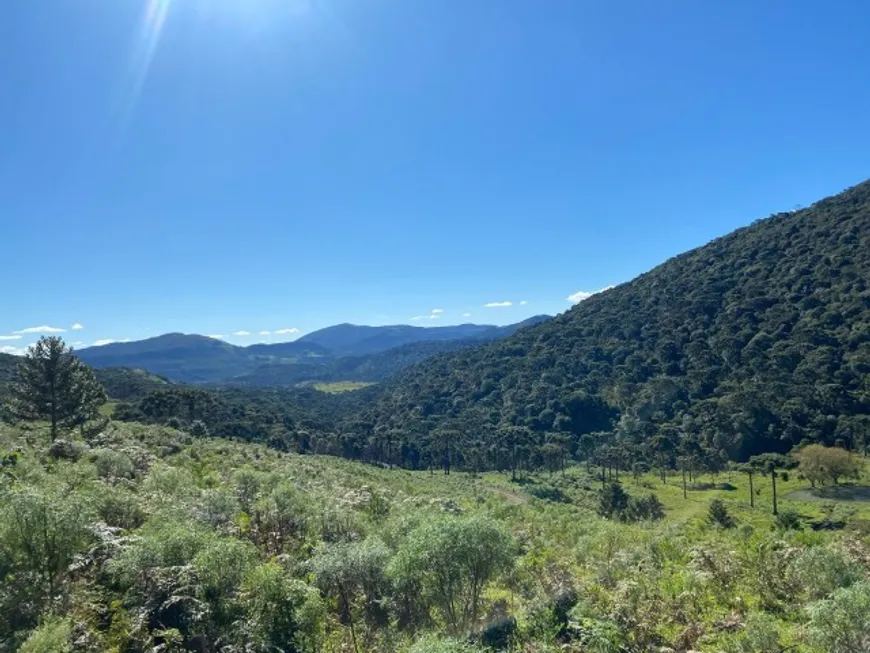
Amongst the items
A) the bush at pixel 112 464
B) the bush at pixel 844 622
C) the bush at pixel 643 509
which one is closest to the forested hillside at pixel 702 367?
the bush at pixel 643 509

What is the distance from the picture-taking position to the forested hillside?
108 m

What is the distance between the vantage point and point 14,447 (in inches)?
1599

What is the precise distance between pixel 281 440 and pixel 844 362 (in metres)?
124

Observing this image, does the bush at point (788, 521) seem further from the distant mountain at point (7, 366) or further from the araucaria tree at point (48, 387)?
the distant mountain at point (7, 366)

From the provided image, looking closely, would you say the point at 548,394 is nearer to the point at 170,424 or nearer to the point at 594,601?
the point at 170,424

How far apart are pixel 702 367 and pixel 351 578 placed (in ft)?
430

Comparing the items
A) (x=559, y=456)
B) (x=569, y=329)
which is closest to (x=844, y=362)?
(x=559, y=456)

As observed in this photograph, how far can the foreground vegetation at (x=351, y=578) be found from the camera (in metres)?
19.2

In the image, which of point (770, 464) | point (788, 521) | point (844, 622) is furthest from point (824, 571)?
point (770, 464)

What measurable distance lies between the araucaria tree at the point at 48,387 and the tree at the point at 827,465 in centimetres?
9592

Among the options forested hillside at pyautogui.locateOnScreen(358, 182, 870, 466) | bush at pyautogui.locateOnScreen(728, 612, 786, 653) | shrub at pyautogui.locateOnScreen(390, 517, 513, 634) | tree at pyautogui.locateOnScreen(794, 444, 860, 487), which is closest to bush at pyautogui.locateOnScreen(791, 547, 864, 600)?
bush at pyautogui.locateOnScreen(728, 612, 786, 653)

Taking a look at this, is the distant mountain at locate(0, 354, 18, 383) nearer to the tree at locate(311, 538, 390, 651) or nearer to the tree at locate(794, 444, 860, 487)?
the tree at locate(311, 538, 390, 651)

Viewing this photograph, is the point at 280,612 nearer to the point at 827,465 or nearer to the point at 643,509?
the point at 643,509

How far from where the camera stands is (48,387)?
47.9 m
